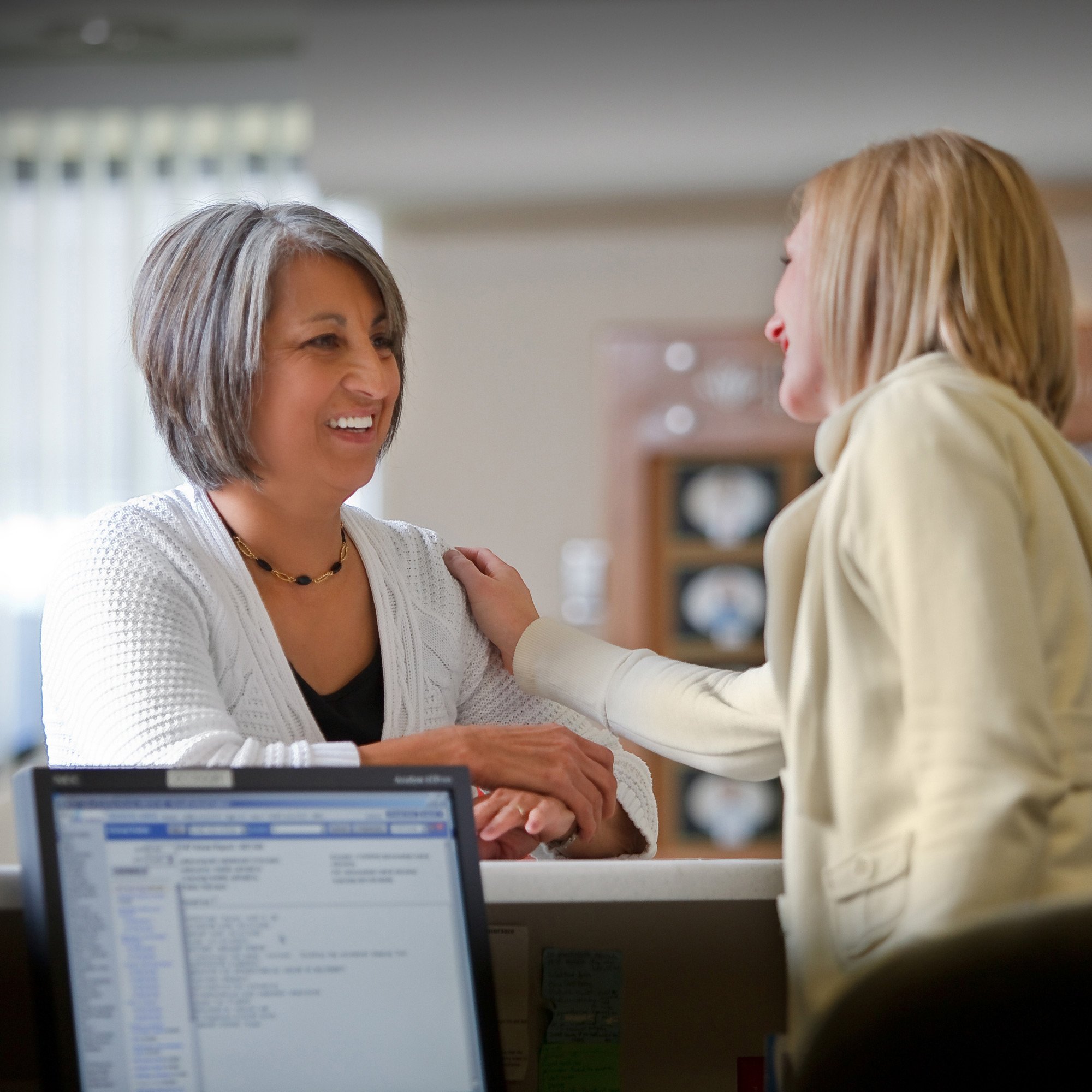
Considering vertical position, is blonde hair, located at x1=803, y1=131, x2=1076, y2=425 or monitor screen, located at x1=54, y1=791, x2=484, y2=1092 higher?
blonde hair, located at x1=803, y1=131, x2=1076, y2=425

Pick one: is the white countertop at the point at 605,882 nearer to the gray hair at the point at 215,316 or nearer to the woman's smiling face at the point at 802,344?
the woman's smiling face at the point at 802,344

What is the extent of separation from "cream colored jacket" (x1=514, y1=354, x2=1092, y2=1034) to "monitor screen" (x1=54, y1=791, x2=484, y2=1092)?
0.81 ft

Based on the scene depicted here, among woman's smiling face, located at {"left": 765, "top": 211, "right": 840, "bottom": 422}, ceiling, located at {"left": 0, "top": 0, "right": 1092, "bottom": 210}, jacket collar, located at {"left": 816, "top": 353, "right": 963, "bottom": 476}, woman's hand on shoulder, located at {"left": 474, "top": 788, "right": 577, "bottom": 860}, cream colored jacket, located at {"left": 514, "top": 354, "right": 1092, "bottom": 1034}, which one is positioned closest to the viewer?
cream colored jacket, located at {"left": 514, "top": 354, "right": 1092, "bottom": 1034}

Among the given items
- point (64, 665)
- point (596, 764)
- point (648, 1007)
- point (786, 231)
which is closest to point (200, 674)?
point (64, 665)

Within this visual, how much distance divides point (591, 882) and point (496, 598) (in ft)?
1.89

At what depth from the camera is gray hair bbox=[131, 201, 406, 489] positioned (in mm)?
1233

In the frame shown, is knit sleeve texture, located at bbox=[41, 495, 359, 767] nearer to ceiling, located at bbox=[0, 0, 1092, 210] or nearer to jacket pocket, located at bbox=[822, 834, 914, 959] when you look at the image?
jacket pocket, located at bbox=[822, 834, 914, 959]

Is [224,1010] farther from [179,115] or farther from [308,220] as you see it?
[179,115]

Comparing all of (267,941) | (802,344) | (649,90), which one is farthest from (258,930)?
(649,90)

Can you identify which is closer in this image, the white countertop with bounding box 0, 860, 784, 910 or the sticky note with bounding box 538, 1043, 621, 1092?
the white countertop with bounding box 0, 860, 784, 910

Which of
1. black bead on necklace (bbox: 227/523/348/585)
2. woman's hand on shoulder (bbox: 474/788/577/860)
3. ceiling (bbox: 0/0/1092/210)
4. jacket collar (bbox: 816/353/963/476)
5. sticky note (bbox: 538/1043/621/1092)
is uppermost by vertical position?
ceiling (bbox: 0/0/1092/210)

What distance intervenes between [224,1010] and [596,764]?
47 cm

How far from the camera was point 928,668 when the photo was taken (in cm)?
75

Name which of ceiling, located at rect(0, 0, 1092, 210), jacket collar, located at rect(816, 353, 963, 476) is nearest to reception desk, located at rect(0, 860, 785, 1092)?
jacket collar, located at rect(816, 353, 963, 476)
